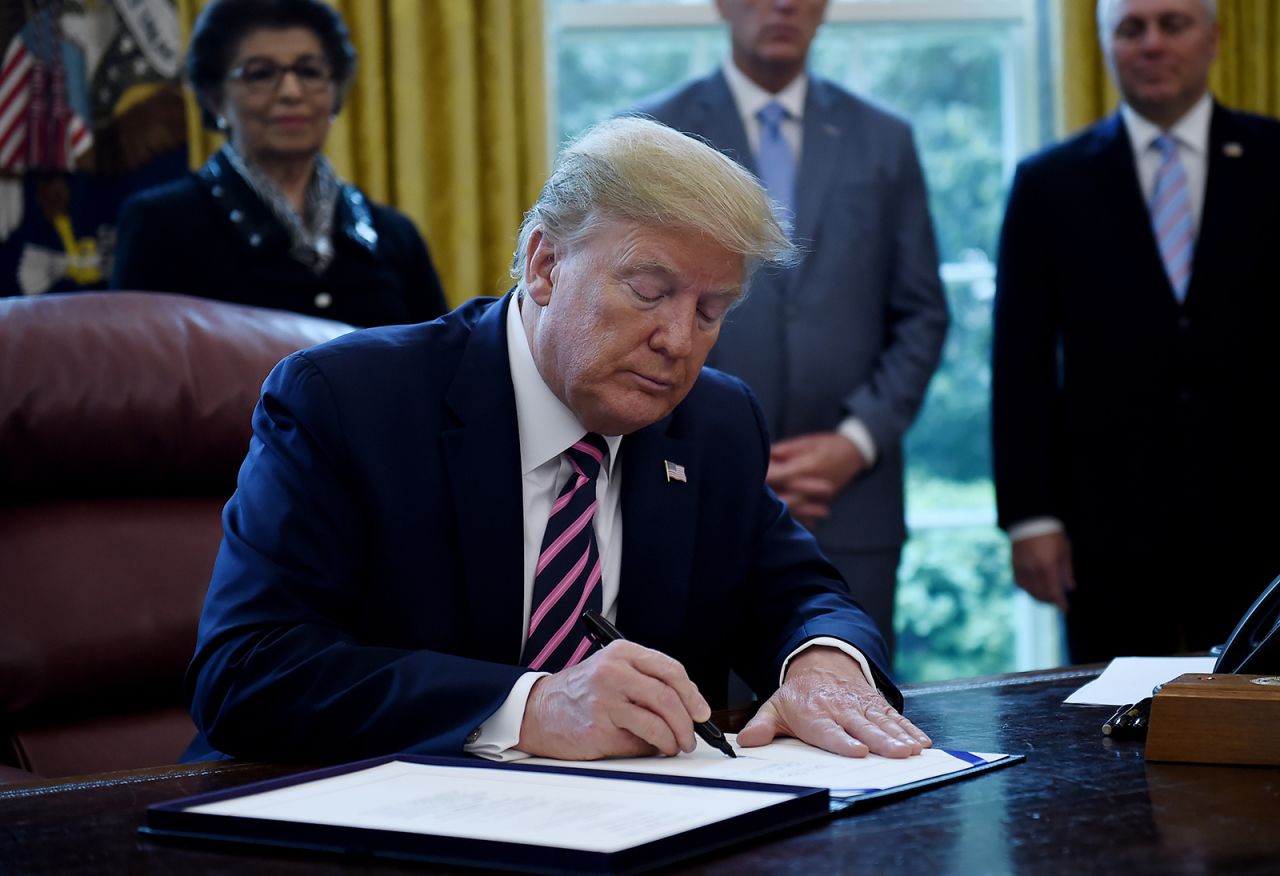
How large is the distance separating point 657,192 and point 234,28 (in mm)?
1706

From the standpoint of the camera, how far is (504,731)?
1543 mm

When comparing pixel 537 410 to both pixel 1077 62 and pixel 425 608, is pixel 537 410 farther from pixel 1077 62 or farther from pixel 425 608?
pixel 1077 62

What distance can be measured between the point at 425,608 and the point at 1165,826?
0.91 m

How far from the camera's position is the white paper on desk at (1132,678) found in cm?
184

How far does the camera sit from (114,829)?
4.17 ft

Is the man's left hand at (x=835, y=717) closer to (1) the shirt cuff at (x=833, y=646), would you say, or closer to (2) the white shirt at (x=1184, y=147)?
(1) the shirt cuff at (x=833, y=646)

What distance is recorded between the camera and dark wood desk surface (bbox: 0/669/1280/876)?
1.11m

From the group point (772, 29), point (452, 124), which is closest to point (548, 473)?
point (772, 29)

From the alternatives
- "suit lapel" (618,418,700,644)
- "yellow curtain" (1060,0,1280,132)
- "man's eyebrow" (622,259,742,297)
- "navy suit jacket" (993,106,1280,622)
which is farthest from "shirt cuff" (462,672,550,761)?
"yellow curtain" (1060,0,1280,132)

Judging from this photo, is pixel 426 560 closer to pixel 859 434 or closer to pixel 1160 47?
pixel 859 434

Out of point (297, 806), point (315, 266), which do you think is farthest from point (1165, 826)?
point (315, 266)

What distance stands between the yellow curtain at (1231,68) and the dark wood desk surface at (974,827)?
11.0ft

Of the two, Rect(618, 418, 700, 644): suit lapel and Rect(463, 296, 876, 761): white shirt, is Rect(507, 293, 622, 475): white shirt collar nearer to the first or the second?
Rect(463, 296, 876, 761): white shirt

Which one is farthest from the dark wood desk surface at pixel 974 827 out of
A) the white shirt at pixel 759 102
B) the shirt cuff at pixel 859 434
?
the white shirt at pixel 759 102
